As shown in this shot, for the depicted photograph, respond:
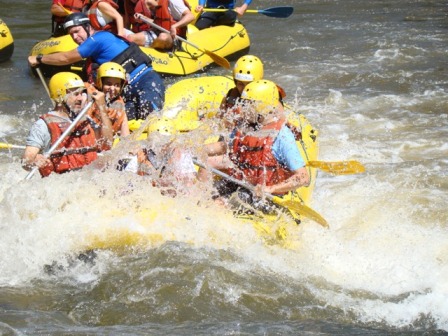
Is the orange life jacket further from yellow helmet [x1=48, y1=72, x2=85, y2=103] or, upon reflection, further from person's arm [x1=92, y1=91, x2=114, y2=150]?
Result: yellow helmet [x1=48, y1=72, x2=85, y2=103]

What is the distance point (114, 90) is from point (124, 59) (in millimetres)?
1187

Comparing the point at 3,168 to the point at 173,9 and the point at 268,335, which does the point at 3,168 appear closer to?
the point at 173,9

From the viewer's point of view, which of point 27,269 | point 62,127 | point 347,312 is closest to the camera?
point 347,312

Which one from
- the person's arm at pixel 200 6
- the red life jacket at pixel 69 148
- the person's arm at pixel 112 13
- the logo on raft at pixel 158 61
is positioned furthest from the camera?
Answer: the person's arm at pixel 200 6

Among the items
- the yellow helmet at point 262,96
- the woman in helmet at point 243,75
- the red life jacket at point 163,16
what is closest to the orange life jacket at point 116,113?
the woman in helmet at point 243,75

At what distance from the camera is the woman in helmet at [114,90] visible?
22.1 feet

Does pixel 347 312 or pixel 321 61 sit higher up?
pixel 347 312

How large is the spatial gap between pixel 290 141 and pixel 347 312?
1259 mm

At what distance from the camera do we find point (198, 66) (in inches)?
452

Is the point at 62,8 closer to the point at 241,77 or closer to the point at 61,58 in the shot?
the point at 61,58

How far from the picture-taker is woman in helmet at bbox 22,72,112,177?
6.05 metres

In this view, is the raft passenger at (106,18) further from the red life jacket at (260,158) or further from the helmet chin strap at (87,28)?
the red life jacket at (260,158)

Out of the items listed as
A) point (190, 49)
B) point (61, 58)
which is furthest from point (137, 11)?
point (61, 58)

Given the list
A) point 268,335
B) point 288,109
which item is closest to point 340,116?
point 288,109
